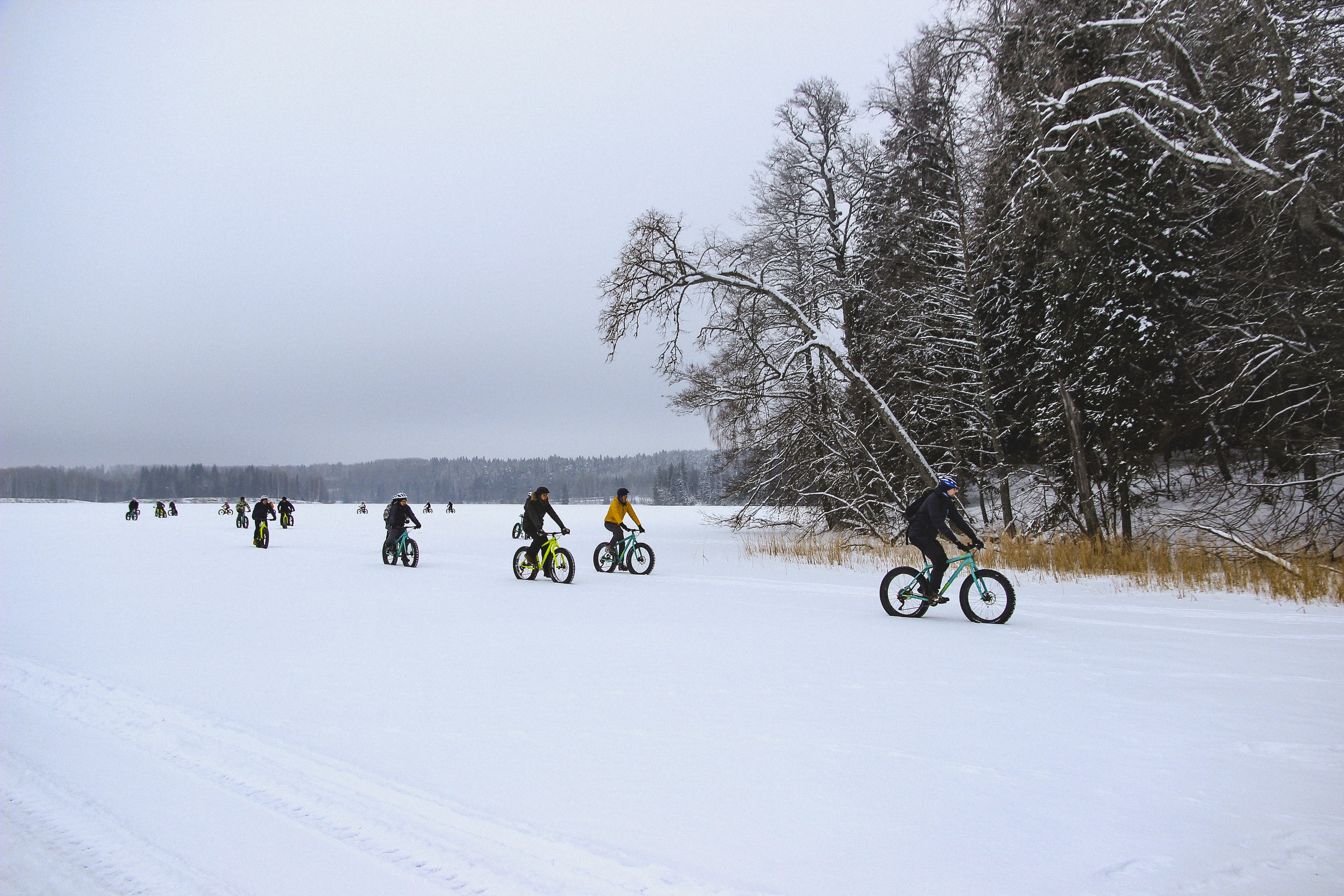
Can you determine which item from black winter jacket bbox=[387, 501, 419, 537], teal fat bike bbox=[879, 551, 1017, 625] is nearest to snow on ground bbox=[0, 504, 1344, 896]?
teal fat bike bbox=[879, 551, 1017, 625]

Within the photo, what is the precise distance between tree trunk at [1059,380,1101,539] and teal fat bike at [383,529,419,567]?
1538 cm

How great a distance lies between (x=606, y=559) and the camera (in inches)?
631

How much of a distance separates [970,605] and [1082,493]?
8.56 m

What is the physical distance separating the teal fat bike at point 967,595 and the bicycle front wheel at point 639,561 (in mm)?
6402

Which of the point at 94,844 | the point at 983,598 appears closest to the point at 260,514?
the point at 983,598

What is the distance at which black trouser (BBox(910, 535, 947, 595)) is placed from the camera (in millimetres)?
9484

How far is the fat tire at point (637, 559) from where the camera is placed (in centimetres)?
1540

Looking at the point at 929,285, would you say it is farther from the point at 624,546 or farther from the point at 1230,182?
the point at 624,546

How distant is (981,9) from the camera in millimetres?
13562

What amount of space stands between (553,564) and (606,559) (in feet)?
6.72

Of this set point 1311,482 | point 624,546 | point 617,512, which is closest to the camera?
point 1311,482

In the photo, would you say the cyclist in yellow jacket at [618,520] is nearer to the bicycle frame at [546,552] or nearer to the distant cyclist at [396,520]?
the bicycle frame at [546,552]

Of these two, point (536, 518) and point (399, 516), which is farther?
point (399, 516)

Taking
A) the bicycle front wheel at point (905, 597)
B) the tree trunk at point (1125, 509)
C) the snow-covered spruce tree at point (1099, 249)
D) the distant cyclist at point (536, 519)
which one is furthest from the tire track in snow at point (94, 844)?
the tree trunk at point (1125, 509)
